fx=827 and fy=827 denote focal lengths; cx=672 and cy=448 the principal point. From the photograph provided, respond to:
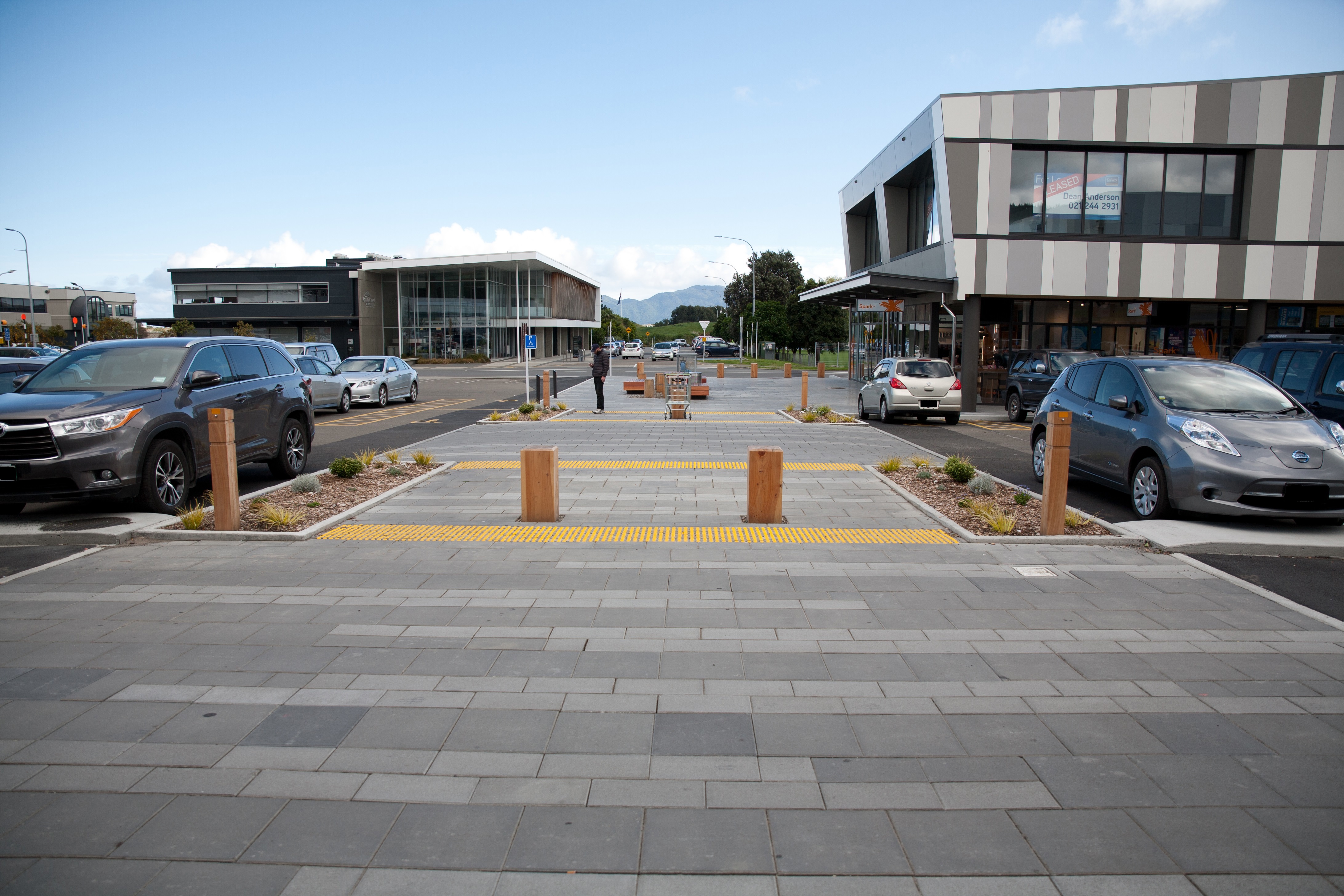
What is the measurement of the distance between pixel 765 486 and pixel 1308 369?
946 cm

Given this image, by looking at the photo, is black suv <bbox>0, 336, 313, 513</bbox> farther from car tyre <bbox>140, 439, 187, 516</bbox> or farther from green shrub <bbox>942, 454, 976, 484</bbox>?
green shrub <bbox>942, 454, 976, 484</bbox>

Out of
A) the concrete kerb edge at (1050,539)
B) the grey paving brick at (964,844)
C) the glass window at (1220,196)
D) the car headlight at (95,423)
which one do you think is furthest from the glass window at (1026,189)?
the grey paving brick at (964,844)

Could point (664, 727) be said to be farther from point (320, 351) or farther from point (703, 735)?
point (320, 351)

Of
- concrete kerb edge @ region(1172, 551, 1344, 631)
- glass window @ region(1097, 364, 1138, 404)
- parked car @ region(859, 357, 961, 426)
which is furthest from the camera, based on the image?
parked car @ region(859, 357, 961, 426)

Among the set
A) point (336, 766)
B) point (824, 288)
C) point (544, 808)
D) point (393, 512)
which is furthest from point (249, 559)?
point (824, 288)

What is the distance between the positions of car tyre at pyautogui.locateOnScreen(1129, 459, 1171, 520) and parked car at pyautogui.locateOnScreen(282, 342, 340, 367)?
21.8 metres

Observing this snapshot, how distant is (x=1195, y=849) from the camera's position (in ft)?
10.3

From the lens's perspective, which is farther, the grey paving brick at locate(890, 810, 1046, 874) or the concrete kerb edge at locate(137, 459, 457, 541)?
the concrete kerb edge at locate(137, 459, 457, 541)

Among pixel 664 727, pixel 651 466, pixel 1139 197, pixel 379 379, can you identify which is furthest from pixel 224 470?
pixel 1139 197

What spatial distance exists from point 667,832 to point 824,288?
30.5 m

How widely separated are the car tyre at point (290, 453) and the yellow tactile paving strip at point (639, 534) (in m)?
3.68

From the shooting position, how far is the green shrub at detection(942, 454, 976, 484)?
1030 centimetres

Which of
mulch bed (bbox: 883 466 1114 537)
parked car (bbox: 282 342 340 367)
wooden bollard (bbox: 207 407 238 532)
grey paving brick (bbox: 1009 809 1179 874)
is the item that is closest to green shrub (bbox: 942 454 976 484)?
mulch bed (bbox: 883 466 1114 537)

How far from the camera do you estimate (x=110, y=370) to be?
9312 millimetres
